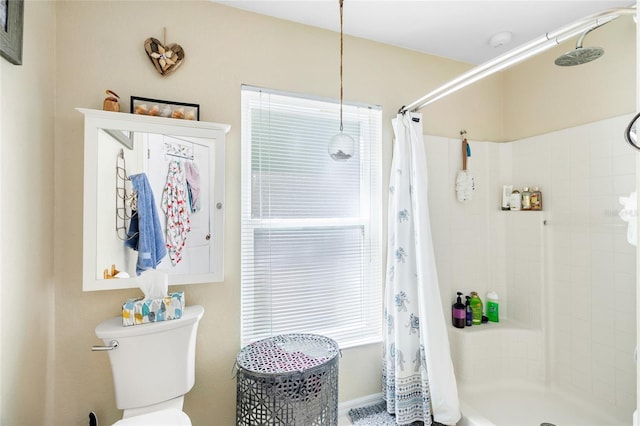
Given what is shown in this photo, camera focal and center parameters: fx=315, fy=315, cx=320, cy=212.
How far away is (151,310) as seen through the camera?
1.33m

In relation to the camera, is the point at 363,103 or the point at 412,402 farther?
the point at 363,103

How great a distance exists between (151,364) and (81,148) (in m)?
0.99

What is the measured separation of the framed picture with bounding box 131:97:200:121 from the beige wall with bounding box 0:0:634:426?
5 cm

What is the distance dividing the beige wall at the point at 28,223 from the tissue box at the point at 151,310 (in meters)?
0.33

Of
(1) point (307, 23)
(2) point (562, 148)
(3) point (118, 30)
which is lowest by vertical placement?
(2) point (562, 148)

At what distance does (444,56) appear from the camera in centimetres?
217

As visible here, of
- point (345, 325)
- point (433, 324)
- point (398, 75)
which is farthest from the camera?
point (398, 75)

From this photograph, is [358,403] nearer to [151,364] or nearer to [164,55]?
[151,364]

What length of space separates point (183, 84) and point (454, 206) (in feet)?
5.99

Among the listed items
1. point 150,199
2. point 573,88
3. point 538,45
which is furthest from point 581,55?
point 150,199

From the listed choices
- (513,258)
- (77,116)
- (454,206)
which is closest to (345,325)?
(454,206)

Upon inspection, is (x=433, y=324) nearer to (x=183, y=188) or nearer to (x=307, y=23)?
(x=183, y=188)

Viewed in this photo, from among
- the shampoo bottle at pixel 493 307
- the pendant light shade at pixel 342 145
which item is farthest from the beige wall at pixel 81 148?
the shampoo bottle at pixel 493 307

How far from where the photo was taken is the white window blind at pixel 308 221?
1704 millimetres
